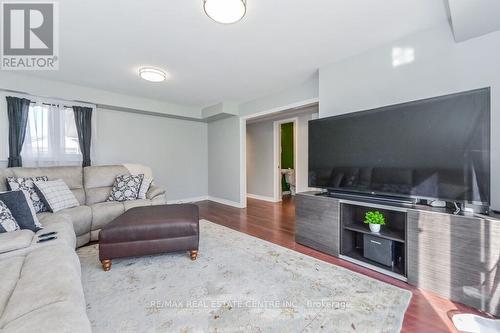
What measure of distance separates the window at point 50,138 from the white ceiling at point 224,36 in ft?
1.91

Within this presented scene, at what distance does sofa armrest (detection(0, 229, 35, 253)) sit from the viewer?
1423 mm

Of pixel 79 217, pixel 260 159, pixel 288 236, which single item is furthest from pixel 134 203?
pixel 260 159

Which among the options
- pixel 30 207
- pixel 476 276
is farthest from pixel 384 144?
→ pixel 30 207

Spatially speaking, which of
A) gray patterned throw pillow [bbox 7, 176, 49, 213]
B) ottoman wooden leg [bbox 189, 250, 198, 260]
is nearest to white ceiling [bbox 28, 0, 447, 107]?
gray patterned throw pillow [bbox 7, 176, 49, 213]

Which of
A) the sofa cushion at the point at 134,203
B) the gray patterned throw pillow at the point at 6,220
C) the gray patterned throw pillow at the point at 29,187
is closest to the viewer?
the gray patterned throw pillow at the point at 6,220

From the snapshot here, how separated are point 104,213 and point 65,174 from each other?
3.09 ft

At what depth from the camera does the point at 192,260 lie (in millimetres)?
2217

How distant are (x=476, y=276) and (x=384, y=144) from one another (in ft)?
→ 3.87

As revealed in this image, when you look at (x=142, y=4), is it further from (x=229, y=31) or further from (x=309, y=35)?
(x=309, y=35)

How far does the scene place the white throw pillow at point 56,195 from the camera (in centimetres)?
248

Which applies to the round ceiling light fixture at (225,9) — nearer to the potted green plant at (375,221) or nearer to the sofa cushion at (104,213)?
the potted green plant at (375,221)

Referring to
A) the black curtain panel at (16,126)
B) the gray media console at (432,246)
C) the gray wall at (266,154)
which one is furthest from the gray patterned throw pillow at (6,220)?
Result: the gray wall at (266,154)

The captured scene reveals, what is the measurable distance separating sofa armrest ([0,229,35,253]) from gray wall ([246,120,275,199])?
4.37 m

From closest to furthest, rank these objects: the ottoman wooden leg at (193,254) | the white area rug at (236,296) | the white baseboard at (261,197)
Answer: the white area rug at (236,296) → the ottoman wooden leg at (193,254) → the white baseboard at (261,197)
